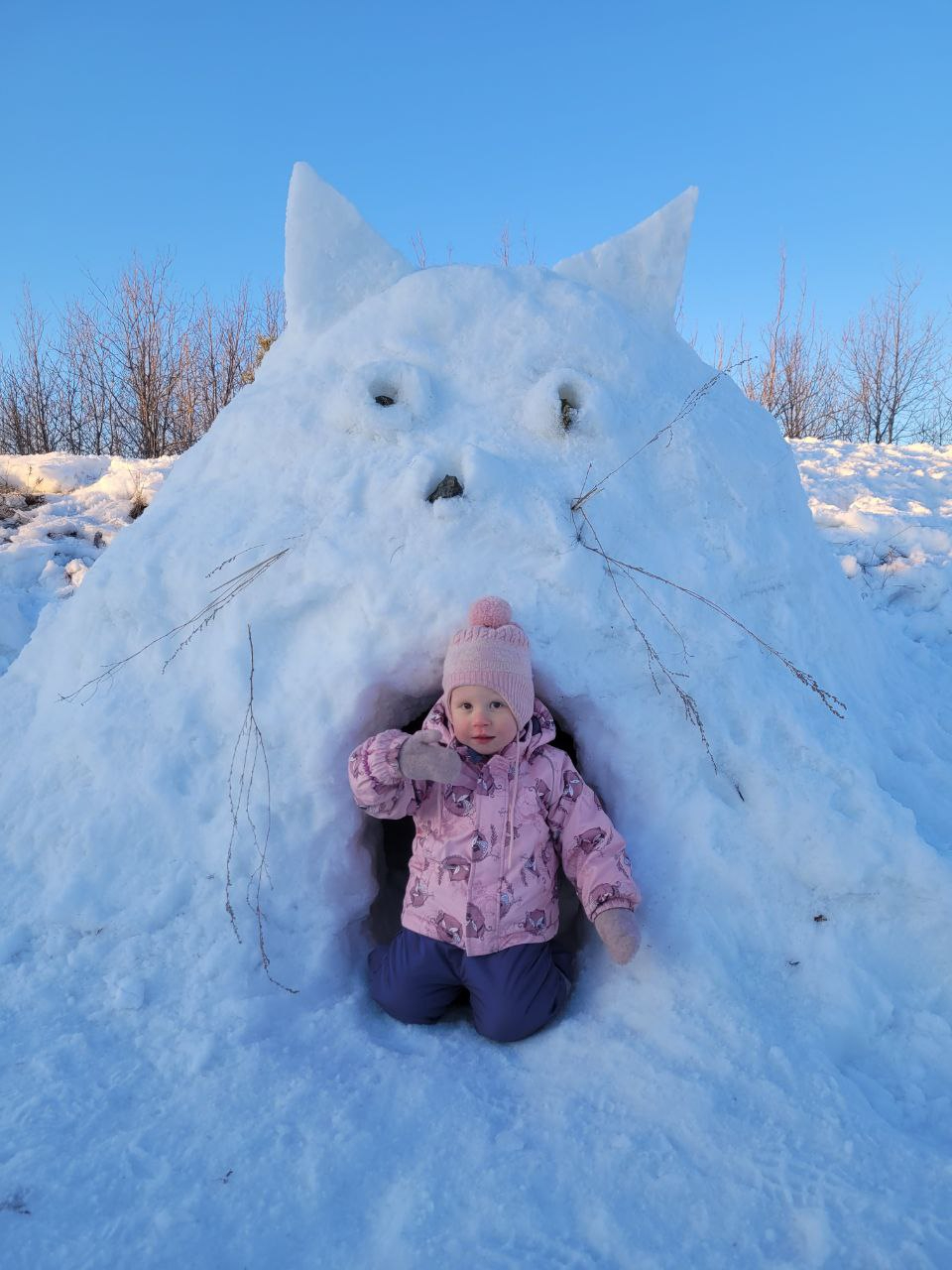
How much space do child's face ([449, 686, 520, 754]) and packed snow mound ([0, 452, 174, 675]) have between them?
3.20m

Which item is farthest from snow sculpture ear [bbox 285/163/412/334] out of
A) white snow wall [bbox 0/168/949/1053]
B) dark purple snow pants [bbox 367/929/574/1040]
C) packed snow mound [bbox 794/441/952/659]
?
packed snow mound [bbox 794/441/952/659]

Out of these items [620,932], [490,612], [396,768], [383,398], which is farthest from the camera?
[383,398]

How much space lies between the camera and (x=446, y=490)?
2.60 m

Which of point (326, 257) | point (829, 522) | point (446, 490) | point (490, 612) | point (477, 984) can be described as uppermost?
point (326, 257)

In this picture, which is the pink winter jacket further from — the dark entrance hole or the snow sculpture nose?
the snow sculpture nose

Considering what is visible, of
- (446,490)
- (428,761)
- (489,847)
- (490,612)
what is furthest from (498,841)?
(446,490)

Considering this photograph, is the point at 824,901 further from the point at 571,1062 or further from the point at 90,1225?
the point at 90,1225

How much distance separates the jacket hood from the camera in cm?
230

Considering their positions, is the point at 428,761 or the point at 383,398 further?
the point at 383,398

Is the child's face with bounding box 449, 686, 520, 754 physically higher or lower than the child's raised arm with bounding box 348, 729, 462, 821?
higher

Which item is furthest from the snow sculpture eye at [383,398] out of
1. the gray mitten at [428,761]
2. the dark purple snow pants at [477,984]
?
the dark purple snow pants at [477,984]

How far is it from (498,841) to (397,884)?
0.81 metres

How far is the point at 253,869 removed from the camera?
86.0 inches

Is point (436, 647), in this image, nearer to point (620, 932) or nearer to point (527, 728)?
point (527, 728)
